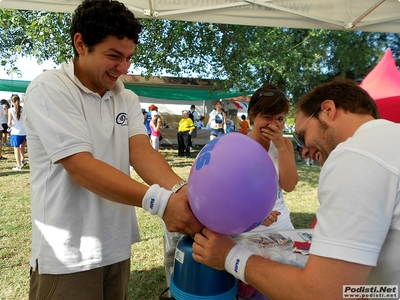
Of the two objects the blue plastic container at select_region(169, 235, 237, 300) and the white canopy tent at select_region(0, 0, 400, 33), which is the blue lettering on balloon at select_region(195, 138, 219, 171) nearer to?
the blue plastic container at select_region(169, 235, 237, 300)

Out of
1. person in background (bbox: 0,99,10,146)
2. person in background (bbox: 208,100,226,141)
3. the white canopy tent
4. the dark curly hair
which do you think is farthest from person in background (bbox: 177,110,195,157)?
the dark curly hair

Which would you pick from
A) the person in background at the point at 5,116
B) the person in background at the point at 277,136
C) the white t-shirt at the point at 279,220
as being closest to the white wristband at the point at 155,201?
the white t-shirt at the point at 279,220

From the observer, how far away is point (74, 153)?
1289 millimetres

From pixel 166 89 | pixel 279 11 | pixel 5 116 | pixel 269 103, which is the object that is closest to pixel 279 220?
pixel 269 103

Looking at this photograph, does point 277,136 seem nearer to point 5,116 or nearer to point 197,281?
point 197,281

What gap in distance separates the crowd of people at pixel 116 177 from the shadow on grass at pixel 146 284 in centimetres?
161

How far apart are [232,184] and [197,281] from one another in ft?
1.67

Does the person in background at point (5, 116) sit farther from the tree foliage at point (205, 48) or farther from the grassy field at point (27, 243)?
the grassy field at point (27, 243)

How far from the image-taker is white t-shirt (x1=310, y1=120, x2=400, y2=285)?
35.9 inches

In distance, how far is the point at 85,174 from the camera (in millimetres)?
1299

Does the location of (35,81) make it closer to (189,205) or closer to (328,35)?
(189,205)

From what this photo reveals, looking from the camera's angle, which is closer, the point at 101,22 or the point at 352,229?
the point at 352,229

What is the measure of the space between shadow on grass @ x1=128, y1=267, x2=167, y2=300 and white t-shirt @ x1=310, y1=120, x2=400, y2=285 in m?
2.60

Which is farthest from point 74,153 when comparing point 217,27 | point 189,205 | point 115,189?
point 217,27
